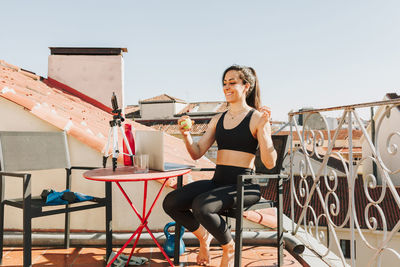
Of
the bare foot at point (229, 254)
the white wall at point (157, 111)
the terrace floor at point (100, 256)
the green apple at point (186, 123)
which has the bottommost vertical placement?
the terrace floor at point (100, 256)

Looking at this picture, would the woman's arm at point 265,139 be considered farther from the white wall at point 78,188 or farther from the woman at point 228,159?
the white wall at point 78,188

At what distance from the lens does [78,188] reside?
10.4ft

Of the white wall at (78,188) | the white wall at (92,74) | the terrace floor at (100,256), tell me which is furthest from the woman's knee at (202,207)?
the white wall at (92,74)

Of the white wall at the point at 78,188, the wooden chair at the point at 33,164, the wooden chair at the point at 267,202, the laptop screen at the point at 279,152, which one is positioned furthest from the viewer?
the white wall at the point at 78,188

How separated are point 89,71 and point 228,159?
5.45 metres

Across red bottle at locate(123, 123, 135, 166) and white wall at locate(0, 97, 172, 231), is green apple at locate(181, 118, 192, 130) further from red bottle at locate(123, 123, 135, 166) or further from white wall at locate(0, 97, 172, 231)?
white wall at locate(0, 97, 172, 231)

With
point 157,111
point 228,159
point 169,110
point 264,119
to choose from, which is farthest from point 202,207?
point 157,111

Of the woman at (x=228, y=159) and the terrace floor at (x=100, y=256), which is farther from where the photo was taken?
the terrace floor at (x=100, y=256)

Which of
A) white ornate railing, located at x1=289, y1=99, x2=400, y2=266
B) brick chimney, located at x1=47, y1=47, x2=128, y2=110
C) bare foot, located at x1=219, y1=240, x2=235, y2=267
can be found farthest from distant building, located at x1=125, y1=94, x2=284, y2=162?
bare foot, located at x1=219, y1=240, x2=235, y2=267

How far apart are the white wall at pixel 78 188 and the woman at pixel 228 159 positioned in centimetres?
77

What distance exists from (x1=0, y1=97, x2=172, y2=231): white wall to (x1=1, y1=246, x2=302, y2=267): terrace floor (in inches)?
9.9

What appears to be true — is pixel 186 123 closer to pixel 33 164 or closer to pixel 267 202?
pixel 267 202

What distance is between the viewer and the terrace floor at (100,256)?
2.68 meters

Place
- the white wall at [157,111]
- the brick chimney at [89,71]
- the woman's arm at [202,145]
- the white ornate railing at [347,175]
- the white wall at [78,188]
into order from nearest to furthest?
the white ornate railing at [347,175] → the woman's arm at [202,145] → the white wall at [78,188] → the brick chimney at [89,71] → the white wall at [157,111]
